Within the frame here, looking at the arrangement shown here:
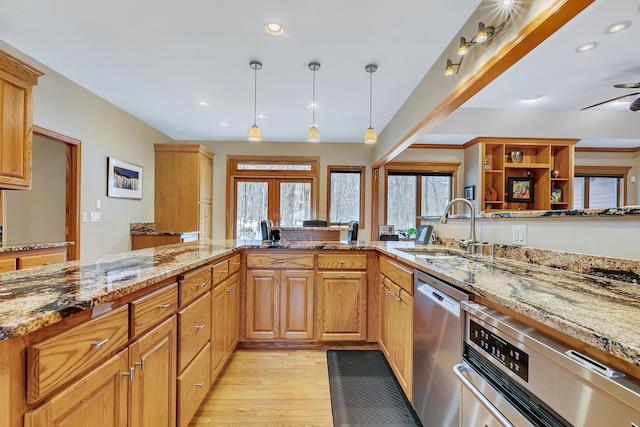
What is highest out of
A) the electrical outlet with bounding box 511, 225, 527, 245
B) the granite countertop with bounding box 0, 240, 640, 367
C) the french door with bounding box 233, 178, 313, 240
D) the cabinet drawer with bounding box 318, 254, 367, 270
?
the french door with bounding box 233, 178, 313, 240

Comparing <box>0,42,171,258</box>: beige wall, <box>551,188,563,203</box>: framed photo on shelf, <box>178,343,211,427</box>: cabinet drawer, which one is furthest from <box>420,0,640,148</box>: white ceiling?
<box>0,42,171,258</box>: beige wall

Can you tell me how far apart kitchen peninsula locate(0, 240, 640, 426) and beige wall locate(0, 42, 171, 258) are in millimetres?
2528

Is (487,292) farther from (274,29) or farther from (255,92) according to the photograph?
(255,92)

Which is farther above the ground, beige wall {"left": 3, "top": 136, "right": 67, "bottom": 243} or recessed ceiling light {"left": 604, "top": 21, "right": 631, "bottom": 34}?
recessed ceiling light {"left": 604, "top": 21, "right": 631, "bottom": 34}

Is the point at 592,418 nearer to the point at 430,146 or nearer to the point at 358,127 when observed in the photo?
the point at 358,127

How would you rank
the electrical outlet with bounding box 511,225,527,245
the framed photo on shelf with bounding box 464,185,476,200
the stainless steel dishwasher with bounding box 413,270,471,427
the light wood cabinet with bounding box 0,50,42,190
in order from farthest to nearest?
the framed photo on shelf with bounding box 464,185,476,200, the light wood cabinet with bounding box 0,50,42,190, the electrical outlet with bounding box 511,225,527,245, the stainless steel dishwasher with bounding box 413,270,471,427

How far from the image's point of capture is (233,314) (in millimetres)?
2217

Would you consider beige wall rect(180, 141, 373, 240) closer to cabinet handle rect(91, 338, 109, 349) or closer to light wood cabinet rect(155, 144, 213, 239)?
light wood cabinet rect(155, 144, 213, 239)

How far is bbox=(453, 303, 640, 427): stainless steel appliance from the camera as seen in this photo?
1.85ft

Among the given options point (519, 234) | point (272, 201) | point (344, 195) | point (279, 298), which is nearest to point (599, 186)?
point (344, 195)

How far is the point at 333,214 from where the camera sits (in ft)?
19.1

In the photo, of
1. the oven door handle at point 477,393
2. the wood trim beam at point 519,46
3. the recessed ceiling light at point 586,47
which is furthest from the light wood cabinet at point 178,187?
the recessed ceiling light at point 586,47

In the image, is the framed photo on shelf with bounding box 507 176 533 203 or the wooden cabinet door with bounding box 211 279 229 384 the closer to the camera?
the wooden cabinet door with bounding box 211 279 229 384

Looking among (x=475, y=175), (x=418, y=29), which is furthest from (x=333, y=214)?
(x=418, y=29)
